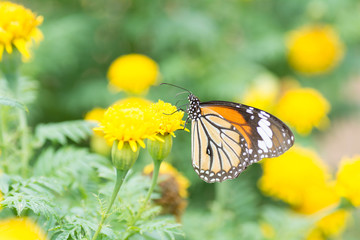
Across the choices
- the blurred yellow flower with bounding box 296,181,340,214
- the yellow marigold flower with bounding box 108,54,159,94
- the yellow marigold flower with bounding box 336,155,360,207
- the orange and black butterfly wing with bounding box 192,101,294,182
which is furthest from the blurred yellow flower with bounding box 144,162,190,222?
the blurred yellow flower with bounding box 296,181,340,214

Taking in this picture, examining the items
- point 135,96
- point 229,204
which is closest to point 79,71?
point 135,96

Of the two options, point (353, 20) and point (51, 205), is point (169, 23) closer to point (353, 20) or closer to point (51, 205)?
point (353, 20)

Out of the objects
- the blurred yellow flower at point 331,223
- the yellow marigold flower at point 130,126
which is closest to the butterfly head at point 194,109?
the yellow marigold flower at point 130,126

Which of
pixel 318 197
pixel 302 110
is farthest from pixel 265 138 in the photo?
pixel 302 110

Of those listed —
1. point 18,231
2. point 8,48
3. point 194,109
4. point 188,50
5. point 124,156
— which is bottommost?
point 18,231

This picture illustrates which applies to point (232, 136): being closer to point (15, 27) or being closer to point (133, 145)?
point (133, 145)

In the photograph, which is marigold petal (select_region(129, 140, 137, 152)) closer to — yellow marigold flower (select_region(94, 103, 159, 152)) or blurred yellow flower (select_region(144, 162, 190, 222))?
yellow marigold flower (select_region(94, 103, 159, 152))
